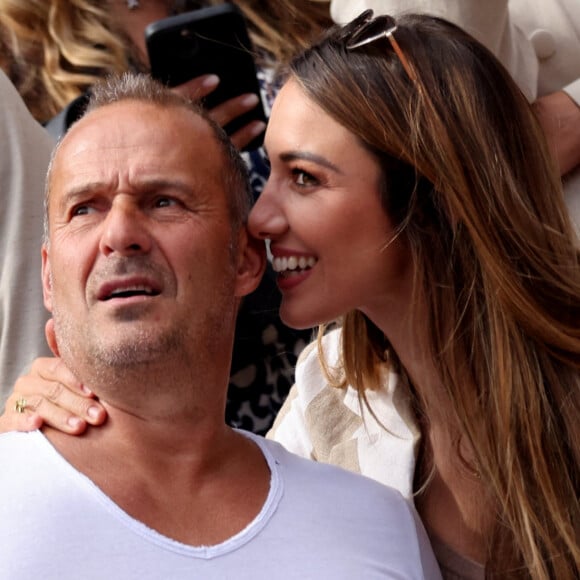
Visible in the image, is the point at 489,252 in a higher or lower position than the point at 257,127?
lower

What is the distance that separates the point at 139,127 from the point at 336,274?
1.62 feet

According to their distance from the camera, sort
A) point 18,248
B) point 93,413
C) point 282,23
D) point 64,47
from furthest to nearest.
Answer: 1. point 282,23
2. point 64,47
3. point 18,248
4. point 93,413

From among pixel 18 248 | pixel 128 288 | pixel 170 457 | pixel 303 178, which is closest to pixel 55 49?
pixel 18 248

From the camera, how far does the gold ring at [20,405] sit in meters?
2.48

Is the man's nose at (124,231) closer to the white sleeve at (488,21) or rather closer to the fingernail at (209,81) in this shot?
the fingernail at (209,81)

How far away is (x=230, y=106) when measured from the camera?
9.87 ft

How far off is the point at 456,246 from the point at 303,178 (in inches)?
13.5

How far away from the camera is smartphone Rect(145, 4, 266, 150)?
9.57 ft

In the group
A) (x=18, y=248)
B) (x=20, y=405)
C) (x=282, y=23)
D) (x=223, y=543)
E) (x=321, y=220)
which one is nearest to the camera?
(x=223, y=543)

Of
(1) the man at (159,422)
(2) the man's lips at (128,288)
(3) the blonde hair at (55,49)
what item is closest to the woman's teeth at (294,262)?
(1) the man at (159,422)

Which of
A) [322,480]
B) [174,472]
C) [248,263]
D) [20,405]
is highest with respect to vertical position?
[248,263]

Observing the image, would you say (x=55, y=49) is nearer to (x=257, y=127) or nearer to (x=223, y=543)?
(x=257, y=127)

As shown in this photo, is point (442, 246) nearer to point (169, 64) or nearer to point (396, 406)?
point (396, 406)

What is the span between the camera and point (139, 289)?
2338 mm
